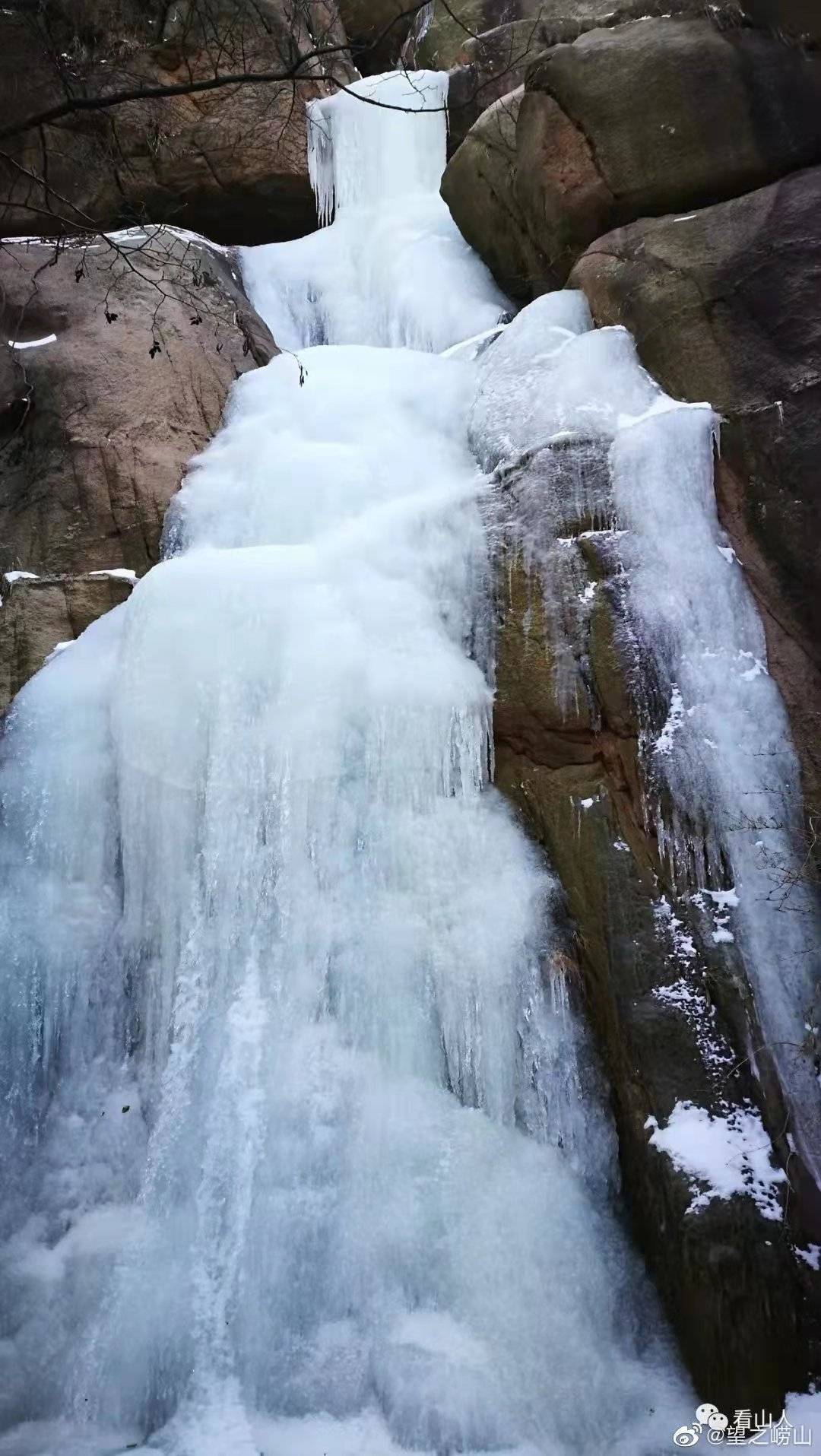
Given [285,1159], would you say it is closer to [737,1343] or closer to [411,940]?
[411,940]

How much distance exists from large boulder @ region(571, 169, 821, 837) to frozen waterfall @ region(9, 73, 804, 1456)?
179 millimetres

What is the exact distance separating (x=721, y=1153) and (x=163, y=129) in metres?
8.37

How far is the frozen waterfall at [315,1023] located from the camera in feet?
12.3

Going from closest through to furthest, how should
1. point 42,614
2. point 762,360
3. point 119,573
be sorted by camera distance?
point 762,360 < point 42,614 < point 119,573

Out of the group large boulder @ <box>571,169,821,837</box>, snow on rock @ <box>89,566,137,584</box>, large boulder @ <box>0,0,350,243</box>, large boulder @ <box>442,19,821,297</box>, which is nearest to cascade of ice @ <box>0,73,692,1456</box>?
snow on rock @ <box>89,566,137,584</box>

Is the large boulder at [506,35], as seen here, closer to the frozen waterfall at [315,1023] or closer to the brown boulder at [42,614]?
the frozen waterfall at [315,1023]

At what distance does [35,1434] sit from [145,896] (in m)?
1.89

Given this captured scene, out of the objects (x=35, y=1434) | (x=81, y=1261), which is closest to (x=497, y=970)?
(x=81, y=1261)

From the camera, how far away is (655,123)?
5.96 metres

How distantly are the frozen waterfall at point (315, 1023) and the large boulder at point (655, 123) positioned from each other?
1.05m

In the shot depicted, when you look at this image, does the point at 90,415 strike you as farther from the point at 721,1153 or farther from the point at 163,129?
the point at 721,1153

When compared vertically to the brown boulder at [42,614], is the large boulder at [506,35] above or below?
above

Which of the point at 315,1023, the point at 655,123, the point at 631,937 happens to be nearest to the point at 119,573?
the point at 315,1023

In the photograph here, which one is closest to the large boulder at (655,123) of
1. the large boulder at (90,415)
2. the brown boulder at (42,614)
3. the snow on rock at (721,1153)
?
the large boulder at (90,415)
